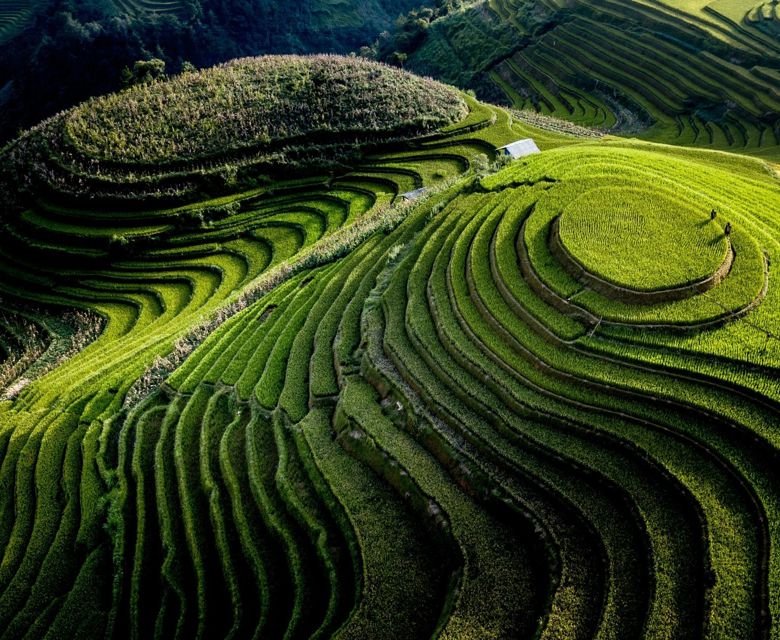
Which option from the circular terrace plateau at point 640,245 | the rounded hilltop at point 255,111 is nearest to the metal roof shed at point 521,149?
the rounded hilltop at point 255,111

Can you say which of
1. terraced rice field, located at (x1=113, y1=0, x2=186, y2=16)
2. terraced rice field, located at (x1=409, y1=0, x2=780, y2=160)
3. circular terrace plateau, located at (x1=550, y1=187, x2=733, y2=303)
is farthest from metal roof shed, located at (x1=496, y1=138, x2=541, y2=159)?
terraced rice field, located at (x1=113, y1=0, x2=186, y2=16)

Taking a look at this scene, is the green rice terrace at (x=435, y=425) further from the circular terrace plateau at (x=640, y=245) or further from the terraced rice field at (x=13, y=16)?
the terraced rice field at (x=13, y=16)

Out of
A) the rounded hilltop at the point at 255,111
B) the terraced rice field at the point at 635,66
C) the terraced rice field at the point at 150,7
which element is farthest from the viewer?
the terraced rice field at the point at 150,7

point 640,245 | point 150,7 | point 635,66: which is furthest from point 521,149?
point 150,7

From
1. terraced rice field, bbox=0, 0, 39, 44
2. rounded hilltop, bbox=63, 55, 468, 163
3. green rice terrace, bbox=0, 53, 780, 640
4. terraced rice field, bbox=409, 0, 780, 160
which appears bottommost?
green rice terrace, bbox=0, 53, 780, 640

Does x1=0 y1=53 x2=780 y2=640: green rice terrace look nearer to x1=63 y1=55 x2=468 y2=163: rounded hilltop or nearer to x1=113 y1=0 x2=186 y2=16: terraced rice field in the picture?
x1=63 y1=55 x2=468 y2=163: rounded hilltop
